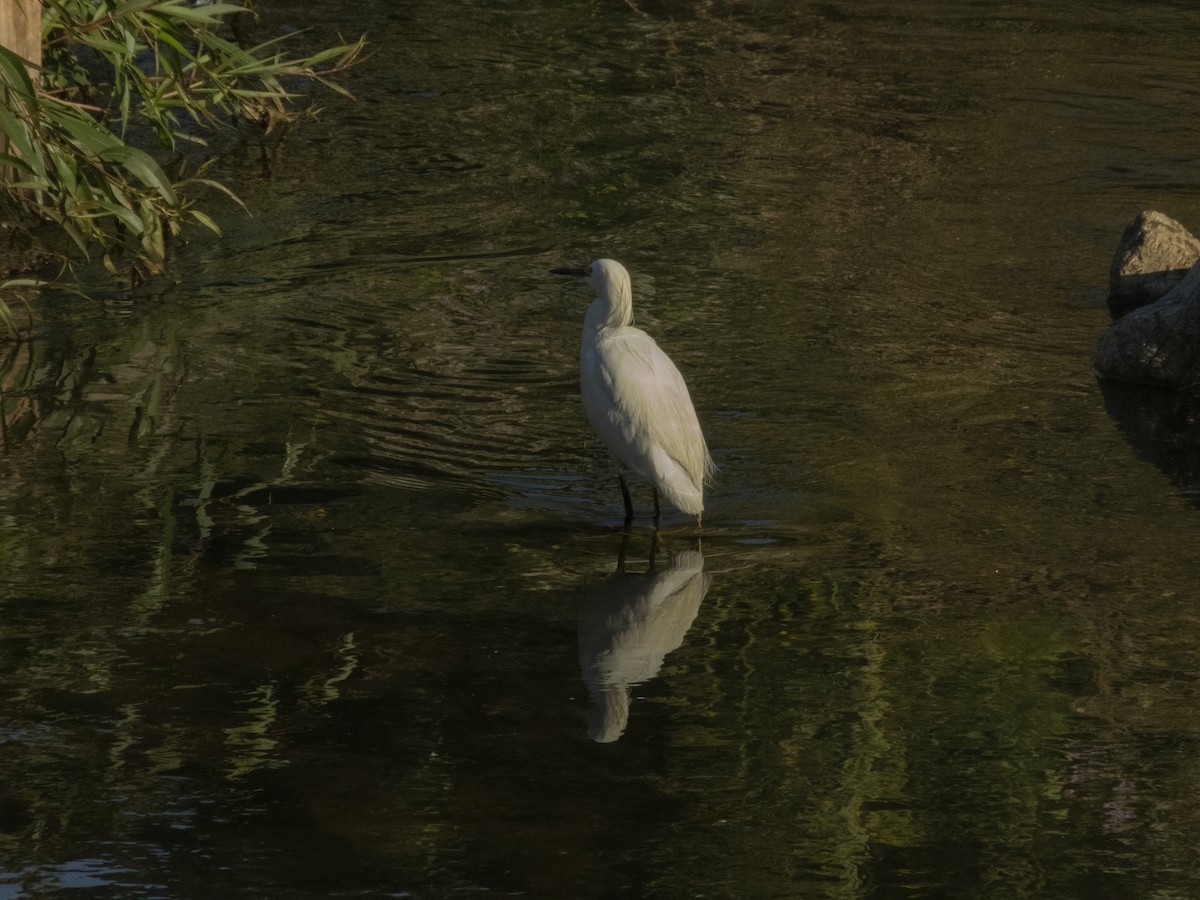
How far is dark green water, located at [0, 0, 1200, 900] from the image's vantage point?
4.18 metres

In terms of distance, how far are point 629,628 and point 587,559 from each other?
1.84ft

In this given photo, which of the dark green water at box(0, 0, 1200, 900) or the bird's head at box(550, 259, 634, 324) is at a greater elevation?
the bird's head at box(550, 259, 634, 324)

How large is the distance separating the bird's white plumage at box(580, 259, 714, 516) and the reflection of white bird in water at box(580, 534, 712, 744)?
29cm

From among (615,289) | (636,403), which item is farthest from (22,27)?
(636,403)

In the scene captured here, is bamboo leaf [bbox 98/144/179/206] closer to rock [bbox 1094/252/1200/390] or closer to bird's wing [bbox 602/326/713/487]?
bird's wing [bbox 602/326/713/487]

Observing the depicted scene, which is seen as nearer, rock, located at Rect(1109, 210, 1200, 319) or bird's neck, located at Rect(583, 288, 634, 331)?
bird's neck, located at Rect(583, 288, 634, 331)

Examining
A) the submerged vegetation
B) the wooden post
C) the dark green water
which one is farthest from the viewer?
the wooden post

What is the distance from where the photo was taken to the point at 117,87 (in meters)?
7.85

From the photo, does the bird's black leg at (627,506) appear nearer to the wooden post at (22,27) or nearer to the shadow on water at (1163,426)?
the shadow on water at (1163,426)

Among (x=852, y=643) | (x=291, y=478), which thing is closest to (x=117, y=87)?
(x=291, y=478)

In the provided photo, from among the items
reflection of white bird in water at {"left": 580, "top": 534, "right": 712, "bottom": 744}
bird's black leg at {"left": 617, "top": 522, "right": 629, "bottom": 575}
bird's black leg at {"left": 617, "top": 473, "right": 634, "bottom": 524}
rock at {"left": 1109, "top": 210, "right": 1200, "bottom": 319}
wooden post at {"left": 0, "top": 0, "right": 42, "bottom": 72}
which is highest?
wooden post at {"left": 0, "top": 0, "right": 42, "bottom": 72}

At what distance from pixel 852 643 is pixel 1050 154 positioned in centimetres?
739

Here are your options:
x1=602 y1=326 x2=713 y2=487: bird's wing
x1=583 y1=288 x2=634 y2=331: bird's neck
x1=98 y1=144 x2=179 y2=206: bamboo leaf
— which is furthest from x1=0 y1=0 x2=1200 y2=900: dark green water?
x1=98 y1=144 x2=179 y2=206: bamboo leaf

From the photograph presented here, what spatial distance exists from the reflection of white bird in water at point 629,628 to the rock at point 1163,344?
9.12 ft
